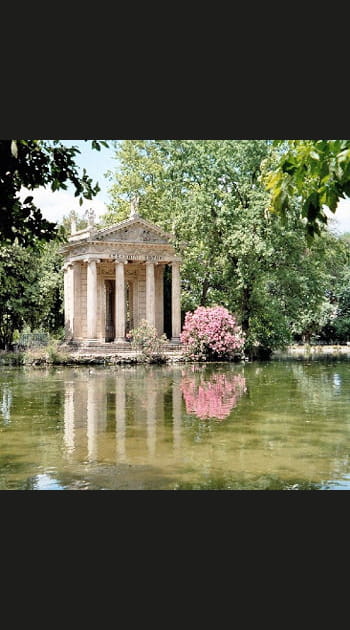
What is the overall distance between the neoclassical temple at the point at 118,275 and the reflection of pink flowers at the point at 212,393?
956cm

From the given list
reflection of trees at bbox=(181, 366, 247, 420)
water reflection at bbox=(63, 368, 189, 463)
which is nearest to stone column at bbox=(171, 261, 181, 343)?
reflection of trees at bbox=(181, 366, 247, 420)

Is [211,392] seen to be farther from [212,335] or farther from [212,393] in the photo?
[212,335]

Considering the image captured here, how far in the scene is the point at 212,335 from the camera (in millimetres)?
24547

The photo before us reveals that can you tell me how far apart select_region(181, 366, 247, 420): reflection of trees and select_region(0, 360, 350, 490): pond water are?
0.02m

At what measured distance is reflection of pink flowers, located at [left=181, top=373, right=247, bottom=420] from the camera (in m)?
10.8

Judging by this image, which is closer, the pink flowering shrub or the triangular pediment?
the pink flowering shrub

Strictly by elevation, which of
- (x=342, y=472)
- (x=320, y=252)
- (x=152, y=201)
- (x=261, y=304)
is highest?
(x=152, y=201)

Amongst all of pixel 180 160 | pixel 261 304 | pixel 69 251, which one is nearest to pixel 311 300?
pixel 261 304

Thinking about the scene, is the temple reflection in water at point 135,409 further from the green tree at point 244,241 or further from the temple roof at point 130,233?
the temple roof at point 130,233

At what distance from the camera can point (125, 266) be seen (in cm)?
3011

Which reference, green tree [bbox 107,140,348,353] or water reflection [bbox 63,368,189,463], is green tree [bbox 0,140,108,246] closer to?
water reflection [bbox 63,368,189,463]

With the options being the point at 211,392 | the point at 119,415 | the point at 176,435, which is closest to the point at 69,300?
the point at 211,392

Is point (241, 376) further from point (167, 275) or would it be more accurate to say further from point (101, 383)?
point (167, 275)

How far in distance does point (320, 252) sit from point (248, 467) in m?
19.4
